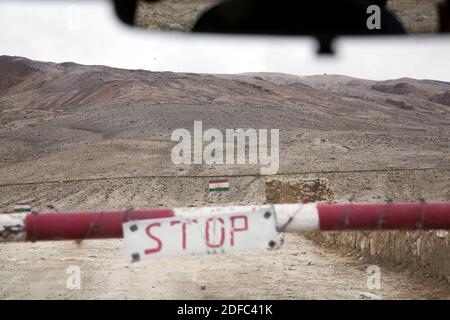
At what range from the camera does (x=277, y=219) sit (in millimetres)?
3844

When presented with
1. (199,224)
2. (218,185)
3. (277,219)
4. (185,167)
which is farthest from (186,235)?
(185,167)

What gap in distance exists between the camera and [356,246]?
35.1 ft

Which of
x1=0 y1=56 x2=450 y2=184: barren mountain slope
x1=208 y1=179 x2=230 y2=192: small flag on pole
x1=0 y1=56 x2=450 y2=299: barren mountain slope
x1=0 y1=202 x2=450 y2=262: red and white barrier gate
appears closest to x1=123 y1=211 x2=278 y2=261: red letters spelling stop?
x1=0 y1=202 x2=450 y2=262: red and white barrier gate

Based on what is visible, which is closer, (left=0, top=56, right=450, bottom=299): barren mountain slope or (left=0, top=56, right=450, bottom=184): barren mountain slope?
(left=0, top=56, right=450, bottom=299): barren mountain slope

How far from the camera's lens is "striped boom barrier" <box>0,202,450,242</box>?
375 centimetres

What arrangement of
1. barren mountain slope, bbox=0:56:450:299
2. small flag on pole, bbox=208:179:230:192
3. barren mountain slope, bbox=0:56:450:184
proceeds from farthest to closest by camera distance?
barren mountain slope, bbox=0:56:450:184 → small flag on pole, bbox=208:179:230:192 → barren mountain slope, bbox=0:56:450:299

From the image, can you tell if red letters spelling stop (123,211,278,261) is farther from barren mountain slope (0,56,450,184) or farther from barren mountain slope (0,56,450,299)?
barren mountain slope (0,56,450,184)

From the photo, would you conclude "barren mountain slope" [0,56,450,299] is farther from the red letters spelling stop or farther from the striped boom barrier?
the red letters spelling stop

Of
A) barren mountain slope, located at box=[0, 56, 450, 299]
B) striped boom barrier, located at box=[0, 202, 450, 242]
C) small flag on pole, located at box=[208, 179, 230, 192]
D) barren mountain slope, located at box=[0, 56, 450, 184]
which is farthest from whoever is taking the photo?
barren mountain slope, located at box=[0, 56, 450, 184]

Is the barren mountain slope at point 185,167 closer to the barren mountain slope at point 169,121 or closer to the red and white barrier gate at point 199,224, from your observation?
the barren mountain slope at point 169,121

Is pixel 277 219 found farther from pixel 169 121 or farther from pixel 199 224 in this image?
pixel 169 121

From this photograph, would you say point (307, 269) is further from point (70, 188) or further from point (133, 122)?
point (133, 122)

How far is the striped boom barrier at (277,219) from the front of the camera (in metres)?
3.75

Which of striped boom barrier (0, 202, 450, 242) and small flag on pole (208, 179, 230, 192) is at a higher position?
striped boom barrier (0, 202, 450, 242)
